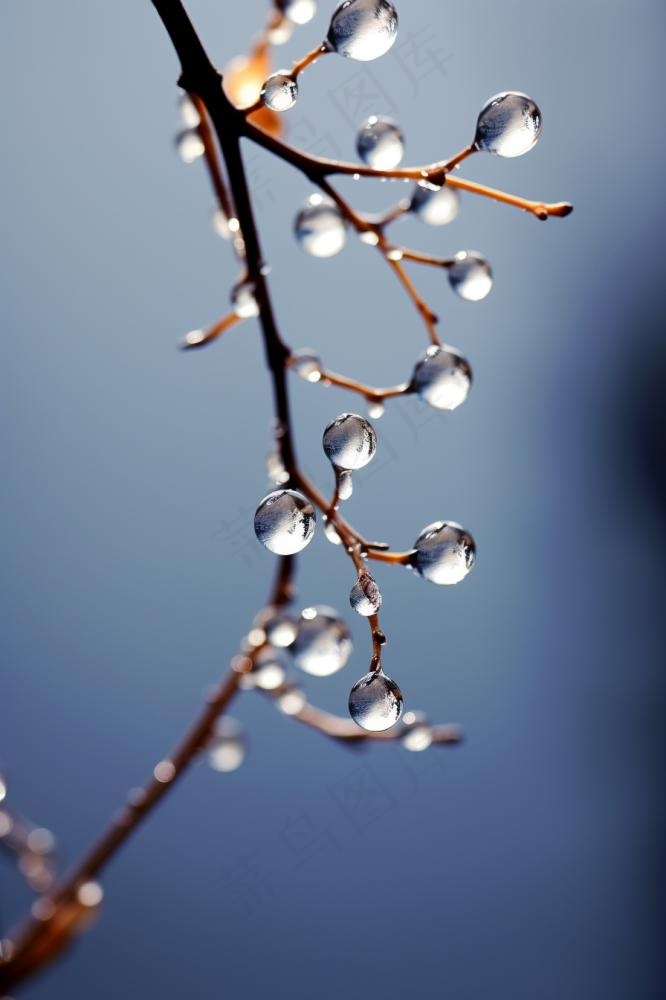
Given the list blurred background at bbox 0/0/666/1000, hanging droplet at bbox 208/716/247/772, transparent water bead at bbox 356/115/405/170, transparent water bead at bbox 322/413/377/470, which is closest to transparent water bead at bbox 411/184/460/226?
transparent water bead at bbox 356/115/405/170

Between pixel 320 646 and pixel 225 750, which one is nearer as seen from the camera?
pixel 320 646

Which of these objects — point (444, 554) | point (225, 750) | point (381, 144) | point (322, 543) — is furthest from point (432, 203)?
point (322, 543)

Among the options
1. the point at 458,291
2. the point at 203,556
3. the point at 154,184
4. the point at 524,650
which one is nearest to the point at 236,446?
the point at 203,556

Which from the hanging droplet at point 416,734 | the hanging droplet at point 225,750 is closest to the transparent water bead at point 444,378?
the hanging droplet at point 416,734

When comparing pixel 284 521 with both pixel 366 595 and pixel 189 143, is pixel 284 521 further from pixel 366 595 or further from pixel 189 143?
pixel 189 143

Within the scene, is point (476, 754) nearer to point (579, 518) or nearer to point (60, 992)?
point (579, 518)

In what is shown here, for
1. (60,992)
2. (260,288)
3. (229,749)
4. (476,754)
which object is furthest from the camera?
(476,754)
